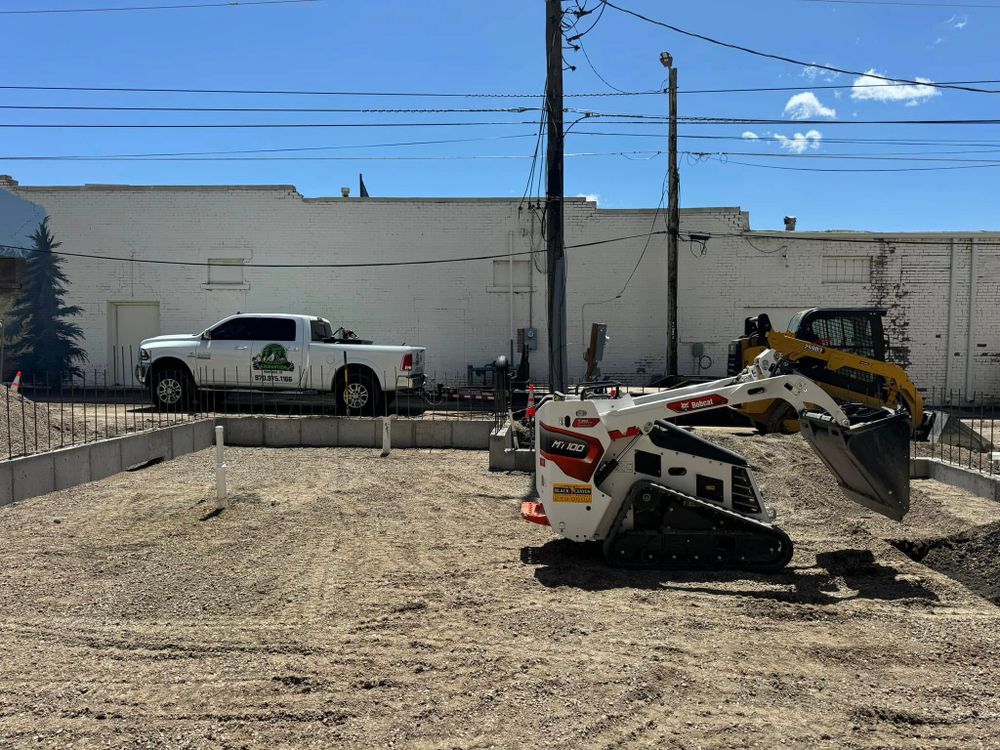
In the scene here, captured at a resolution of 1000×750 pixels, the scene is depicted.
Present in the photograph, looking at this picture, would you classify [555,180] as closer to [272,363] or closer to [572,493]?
[272,363]

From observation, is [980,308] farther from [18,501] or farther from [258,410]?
[18,501]

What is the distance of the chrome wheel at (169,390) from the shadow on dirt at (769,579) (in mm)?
10228

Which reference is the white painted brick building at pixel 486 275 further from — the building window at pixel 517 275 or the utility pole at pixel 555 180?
the utility pole at pixel 555 180

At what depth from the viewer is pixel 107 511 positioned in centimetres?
707

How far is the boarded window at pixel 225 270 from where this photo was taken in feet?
65.6

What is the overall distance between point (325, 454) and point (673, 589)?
6814mm

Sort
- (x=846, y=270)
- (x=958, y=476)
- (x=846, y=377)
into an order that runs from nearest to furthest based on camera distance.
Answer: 1. (x=958, y=476)
2. (x=846, y=377)
3. (x=846, y=270)

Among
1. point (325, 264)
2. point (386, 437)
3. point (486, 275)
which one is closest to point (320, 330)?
point (386, 437)

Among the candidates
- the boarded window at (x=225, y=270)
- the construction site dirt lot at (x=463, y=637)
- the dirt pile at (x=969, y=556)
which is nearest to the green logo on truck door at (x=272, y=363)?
the construction site dirt lot at (x=463, y=637)

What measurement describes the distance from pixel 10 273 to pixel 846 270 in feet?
77.0

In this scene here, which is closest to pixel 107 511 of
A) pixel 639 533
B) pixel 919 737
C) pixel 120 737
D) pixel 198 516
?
pixel 198 516

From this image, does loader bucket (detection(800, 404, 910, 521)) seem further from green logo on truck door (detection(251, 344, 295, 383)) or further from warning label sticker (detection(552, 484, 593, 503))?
green logo on truck door (detection(251, 344, 295, 383))

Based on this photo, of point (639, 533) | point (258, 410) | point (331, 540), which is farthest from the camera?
point (258, 410)

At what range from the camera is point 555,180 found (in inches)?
471
